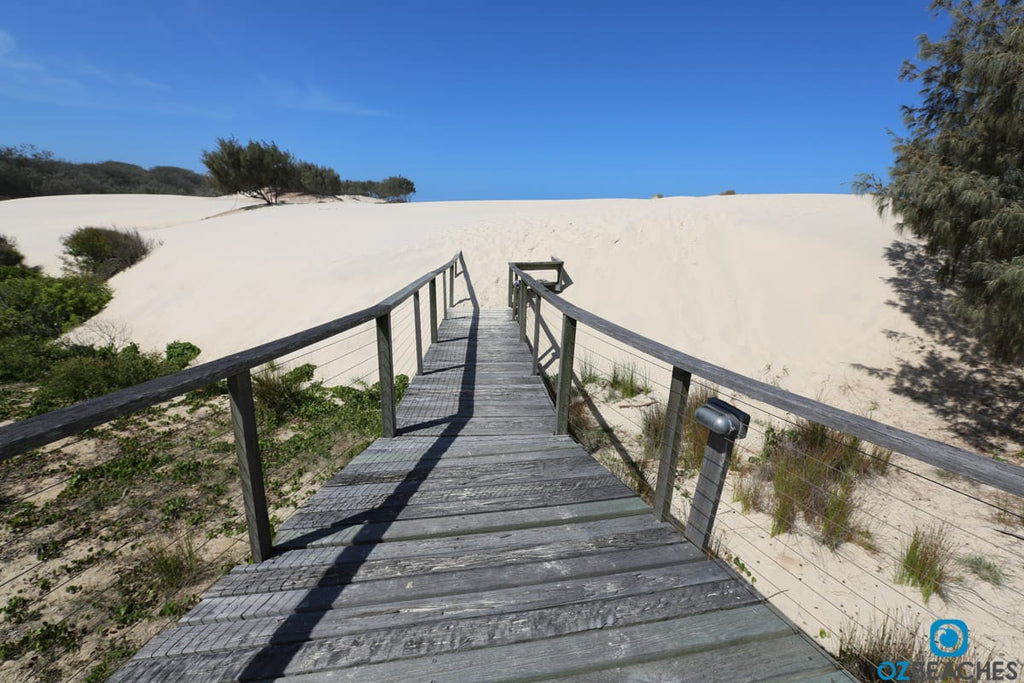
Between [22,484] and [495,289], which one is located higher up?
[495,289]

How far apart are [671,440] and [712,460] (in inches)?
11.7

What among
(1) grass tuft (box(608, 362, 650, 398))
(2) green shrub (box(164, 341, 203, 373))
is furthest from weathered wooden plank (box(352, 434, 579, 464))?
(2) green shrub (box(164, 341, 203, 373))

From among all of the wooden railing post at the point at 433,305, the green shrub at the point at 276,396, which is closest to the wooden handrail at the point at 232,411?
the wooden railing post at the point at 433,305

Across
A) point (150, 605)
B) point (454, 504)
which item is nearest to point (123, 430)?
point (150, 605)

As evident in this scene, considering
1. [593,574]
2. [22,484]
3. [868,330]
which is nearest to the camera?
[593,574]

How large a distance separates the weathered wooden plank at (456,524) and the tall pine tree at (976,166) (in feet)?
20.5

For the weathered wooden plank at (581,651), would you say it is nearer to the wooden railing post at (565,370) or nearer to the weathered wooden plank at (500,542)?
the weathered wooden plank at (500,542)

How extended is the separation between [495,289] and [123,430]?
319 inches

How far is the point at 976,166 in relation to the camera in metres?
5.81

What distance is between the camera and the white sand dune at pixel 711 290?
284 inches

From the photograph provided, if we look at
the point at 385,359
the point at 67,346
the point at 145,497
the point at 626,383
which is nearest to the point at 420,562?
the point at 385,359

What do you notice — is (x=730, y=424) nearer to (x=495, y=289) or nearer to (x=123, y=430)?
(x=123, y=430)

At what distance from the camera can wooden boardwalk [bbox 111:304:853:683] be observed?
60.6 inches

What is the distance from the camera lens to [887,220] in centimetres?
1173
